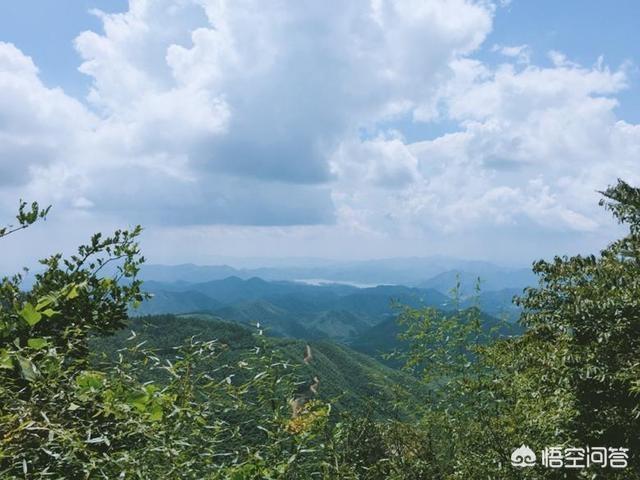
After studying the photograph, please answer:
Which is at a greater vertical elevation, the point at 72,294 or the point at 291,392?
the point at 72,294

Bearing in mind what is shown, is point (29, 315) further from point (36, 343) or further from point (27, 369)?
point (27, 369)

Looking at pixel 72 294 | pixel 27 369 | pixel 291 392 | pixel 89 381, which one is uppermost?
pixel 72 294

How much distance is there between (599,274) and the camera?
745 centimetres

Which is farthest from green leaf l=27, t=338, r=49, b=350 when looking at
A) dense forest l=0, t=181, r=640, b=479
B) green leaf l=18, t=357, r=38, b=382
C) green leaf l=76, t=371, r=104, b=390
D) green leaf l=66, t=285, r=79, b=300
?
green leaf l=66, t=285, r=79, b=300

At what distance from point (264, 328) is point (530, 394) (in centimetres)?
508

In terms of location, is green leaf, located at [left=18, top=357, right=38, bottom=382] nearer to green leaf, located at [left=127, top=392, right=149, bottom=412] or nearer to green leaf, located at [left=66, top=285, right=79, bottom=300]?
green leaf, located at [left=127, top=392, right=149, bottom=412]

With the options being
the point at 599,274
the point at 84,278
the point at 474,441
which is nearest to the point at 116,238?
the point at 84,278

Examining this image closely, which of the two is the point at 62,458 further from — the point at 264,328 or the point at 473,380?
the point at 473,380

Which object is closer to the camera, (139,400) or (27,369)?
(27,369)

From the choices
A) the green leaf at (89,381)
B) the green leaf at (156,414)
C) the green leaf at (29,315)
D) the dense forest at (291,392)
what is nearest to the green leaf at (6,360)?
the dense forest at (291,392)

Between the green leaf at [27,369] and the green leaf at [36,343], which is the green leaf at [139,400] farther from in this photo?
the green leaf at [36,343]

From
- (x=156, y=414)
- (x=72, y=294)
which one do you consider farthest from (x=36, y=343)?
(x=72, y=294)

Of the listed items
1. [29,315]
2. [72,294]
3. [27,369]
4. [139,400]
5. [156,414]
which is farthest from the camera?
[72,294]

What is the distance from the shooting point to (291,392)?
324 centimetres
